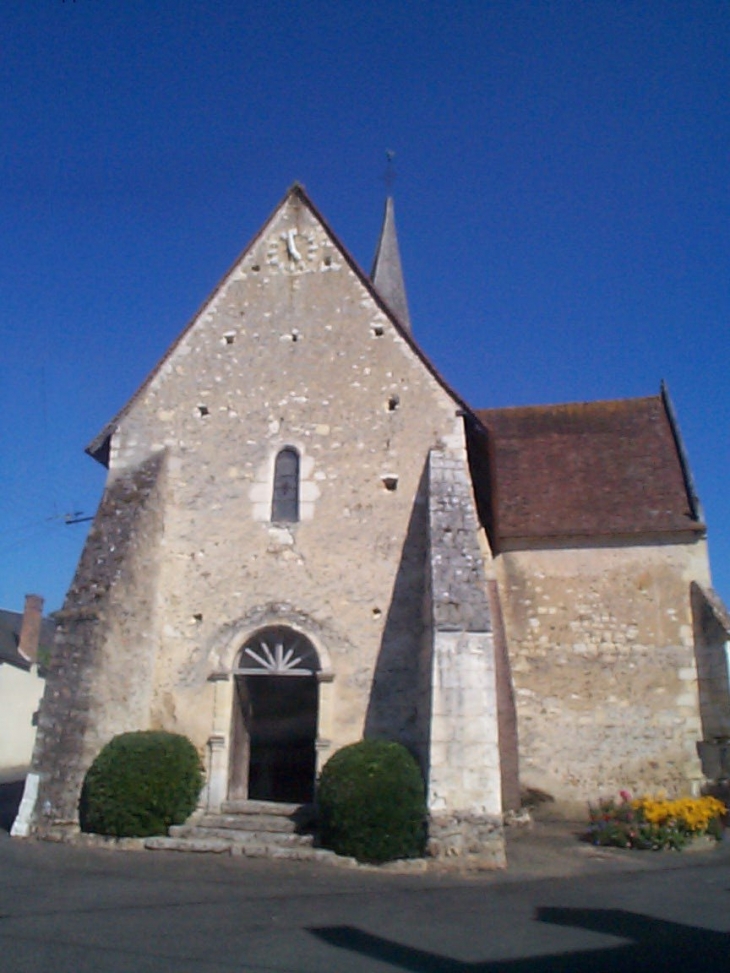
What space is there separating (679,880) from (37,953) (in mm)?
6474

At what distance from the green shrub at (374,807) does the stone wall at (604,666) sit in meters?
4.64

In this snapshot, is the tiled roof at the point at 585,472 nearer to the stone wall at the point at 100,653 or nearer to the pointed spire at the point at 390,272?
the pointed spire at the point at 390,272

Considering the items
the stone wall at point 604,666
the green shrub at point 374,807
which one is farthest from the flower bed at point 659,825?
the green shrub at point 374,807

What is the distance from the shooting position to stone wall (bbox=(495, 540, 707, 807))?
1253 centimetres

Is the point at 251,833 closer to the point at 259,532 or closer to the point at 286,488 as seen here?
the point at 259,532

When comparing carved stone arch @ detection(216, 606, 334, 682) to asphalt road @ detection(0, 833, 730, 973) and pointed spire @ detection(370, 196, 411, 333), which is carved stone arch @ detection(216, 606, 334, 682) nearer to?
asphalt road @ detection(0, 833, 730, 973)

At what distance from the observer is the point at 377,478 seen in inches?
461

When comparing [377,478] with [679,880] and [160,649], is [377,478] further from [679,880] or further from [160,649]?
[679,880]

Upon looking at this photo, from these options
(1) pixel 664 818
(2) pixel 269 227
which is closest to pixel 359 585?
(1) pixel 664 818

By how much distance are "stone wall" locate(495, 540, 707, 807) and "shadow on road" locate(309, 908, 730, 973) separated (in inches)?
250

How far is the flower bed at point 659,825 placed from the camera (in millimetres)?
10414

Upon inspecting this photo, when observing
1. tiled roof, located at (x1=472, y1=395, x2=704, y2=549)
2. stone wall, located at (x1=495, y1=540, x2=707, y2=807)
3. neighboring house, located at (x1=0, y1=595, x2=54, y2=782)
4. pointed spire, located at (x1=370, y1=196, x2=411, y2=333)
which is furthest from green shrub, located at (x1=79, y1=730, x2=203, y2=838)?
neighboring house, located at (x1=0, y1=595, x2=54, y2=782)

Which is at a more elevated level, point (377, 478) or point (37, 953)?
point (377, 478)

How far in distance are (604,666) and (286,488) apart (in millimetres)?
6133
